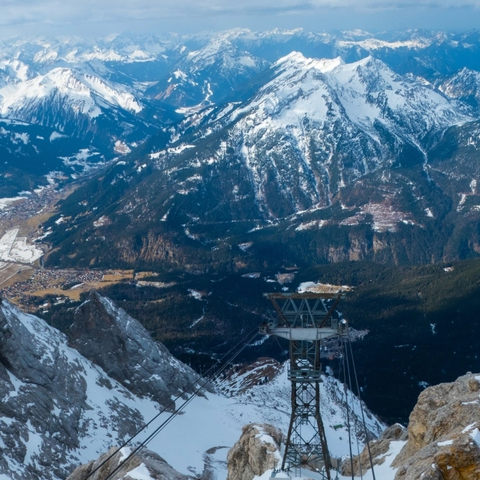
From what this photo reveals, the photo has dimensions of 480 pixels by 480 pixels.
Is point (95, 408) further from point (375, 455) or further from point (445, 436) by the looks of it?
point (445, 436)

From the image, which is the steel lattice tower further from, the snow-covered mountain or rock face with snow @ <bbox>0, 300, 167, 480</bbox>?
rock face with snow @ <bbox>0, 300, 167, 480</bbox>

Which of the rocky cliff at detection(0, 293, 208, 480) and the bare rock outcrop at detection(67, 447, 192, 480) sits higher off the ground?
the bare rock outcrop at detection(67, 447, 192, 480)

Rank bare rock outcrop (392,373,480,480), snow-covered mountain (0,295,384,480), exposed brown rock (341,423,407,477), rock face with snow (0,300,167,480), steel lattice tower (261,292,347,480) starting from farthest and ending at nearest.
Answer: snow-covered mountain (0,295,384,480) < rock face with snow (0,300,167,480) < exposed brown rock (341,423,407,477) < steel lattice tower (261,292,347,480) < bare rock outcrop (392,373,480,480)

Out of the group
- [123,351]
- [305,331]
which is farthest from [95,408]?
[305,331]

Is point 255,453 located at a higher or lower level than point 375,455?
higher

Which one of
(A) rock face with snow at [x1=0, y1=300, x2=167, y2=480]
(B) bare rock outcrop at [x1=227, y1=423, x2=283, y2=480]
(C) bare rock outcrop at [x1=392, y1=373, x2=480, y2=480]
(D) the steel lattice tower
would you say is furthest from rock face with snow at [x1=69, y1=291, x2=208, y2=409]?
(D) the steel lattice tower

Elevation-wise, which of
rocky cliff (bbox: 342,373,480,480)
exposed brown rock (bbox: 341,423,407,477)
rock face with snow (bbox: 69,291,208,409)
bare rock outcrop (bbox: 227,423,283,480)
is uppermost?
rocky cliff (bbox: 342,373,480,480)

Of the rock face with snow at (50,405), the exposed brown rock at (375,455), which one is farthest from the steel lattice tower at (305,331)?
the rock face with snow at (50,405)
